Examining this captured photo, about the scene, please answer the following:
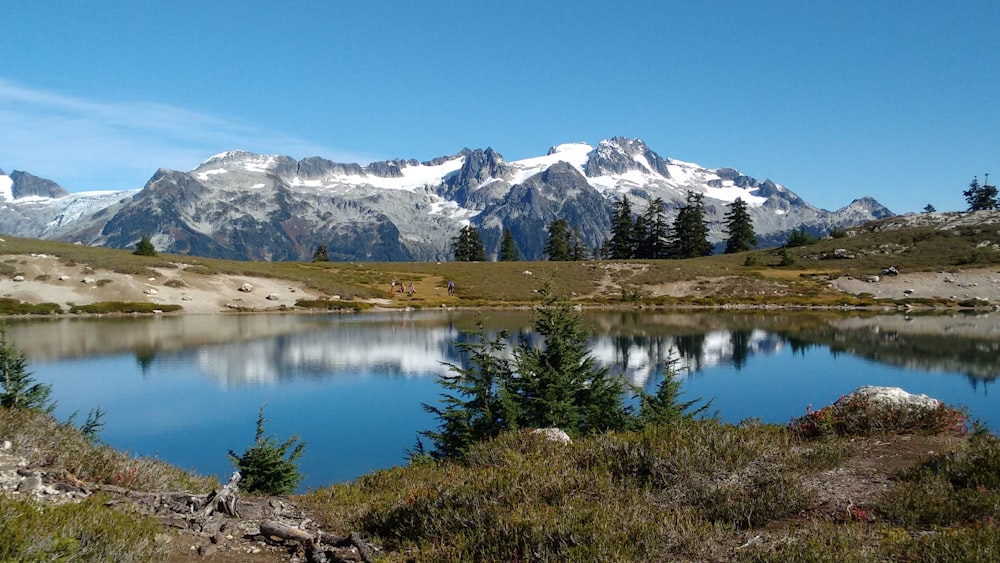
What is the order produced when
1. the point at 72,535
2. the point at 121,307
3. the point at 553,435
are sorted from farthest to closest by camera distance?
the point at 121,307 → the point at 553,435 → the point at 72,535

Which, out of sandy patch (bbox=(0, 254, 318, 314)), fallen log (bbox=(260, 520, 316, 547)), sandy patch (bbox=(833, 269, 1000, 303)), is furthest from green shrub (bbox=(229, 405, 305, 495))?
sandy patch (bbox=(833, 269, 1000, 303))

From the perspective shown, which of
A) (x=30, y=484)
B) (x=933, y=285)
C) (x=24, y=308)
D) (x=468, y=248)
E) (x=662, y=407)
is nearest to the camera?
(x=30, y=484)

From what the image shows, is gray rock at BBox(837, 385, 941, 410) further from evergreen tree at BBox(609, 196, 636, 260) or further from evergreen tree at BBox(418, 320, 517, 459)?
evergreen tree at BBox(609, 196, 636, 260)

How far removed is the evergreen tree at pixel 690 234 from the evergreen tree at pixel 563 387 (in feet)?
375

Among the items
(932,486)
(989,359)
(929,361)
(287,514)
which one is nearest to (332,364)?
(287,514)

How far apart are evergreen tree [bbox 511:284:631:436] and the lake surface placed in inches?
160

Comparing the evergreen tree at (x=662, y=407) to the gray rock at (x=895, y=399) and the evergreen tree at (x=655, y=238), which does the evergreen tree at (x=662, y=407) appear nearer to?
the gray rock at (x=895, y=399)

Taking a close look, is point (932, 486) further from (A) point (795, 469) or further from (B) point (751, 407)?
(B) point (751, 407)

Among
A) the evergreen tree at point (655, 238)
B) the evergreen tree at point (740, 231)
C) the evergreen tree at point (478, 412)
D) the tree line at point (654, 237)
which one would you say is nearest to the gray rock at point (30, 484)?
the evergreen tree at point (478, 412)

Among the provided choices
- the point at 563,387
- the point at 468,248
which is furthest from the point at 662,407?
Result: the point at 468,248

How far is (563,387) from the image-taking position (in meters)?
17.3

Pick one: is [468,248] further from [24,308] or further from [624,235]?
[24,308]

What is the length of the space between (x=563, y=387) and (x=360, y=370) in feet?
68.6

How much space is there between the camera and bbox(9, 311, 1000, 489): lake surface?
2188 cm
